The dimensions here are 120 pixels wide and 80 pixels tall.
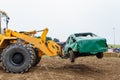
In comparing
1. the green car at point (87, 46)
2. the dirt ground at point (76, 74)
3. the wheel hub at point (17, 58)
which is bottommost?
the dirt ground at point (76, 74)

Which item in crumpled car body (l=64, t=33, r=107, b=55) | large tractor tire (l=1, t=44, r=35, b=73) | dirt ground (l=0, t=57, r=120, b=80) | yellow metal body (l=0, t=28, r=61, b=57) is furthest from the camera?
yellow metal body (l=0, t=28, r=61, b=57)

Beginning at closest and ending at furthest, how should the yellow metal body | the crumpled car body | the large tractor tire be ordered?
the large tractor tire → the crumpled car body → the yellow metal body

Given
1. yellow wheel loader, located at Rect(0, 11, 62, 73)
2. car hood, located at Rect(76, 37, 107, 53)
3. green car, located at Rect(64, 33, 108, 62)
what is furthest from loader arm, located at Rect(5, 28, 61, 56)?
car hood, located at Rect(76, 37, 107, 53)

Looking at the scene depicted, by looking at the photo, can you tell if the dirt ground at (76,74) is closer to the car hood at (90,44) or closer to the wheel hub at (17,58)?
the wheel hub at (17,58)

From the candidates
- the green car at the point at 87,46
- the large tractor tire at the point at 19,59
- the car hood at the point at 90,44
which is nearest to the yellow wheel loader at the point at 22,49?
the large tractor tire at the point at 19,59

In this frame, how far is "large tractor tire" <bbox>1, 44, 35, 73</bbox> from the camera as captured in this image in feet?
57.3

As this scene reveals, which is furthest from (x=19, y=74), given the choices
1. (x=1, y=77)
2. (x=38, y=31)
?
(x=38, y=31)

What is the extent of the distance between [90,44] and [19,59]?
3089 millimetres

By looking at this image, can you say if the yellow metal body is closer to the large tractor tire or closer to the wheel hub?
the large tractor tire

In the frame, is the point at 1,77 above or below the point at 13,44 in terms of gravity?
below

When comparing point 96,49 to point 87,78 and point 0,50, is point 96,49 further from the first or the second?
point 0,50

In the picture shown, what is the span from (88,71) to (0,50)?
4233mm

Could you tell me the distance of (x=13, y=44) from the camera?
705 inches

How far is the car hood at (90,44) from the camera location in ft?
57.8
